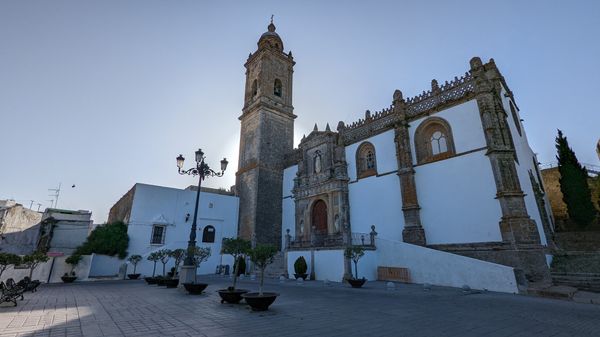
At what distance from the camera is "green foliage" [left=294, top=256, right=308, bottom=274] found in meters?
16.0

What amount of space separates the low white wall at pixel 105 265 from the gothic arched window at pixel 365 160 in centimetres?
1760

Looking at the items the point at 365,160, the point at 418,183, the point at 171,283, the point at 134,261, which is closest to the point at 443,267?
the point at 418,183

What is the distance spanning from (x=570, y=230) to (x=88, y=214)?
47.3m

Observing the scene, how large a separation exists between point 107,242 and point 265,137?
14.4 metres

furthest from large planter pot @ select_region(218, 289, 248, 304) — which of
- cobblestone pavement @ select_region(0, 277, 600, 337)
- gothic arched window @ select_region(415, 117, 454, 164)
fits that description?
gothic arched window @ select_region(415, 117, 454, 164)

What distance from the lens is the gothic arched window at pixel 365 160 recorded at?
61.6ft

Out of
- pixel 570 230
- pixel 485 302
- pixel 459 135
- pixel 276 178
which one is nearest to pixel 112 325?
pixel 485 302

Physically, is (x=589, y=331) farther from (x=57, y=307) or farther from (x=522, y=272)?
(x=57, y=307)

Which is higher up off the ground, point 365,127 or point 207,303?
point 365,127

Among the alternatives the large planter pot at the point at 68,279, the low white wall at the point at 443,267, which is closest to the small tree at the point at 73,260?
the large planter pot at the point at 68,279

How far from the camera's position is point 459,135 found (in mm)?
15094

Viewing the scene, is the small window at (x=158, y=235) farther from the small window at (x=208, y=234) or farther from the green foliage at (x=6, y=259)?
the green foliage at (x=6, y=259)

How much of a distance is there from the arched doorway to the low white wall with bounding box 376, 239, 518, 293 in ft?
17.5

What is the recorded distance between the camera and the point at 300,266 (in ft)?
52.8
